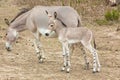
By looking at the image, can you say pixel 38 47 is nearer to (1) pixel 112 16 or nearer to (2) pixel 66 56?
(2) pixel 66 56

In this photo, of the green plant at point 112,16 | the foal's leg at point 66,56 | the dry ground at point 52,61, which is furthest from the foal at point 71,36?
the green plant at point 112,16

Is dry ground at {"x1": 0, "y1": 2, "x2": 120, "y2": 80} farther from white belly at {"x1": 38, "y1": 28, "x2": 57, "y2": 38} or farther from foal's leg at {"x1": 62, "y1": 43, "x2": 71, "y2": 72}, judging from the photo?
white belly at {"x1": 38, "y1": 28, "x2": 57, "y2": 38}

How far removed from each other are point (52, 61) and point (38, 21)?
3.66ft

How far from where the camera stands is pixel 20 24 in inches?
435

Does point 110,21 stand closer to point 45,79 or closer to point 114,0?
point 114,0

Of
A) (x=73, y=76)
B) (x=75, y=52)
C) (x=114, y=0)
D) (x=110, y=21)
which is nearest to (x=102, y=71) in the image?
(x=73, y=76)

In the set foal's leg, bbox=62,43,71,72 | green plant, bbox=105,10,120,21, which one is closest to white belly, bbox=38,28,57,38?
foal's leg, bbox=62,43,71,72

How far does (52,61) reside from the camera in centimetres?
1094

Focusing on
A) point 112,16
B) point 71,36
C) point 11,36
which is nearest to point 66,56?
point 71,36

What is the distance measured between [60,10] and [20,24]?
4.22 ft

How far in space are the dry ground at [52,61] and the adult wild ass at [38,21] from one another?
16.6 inches

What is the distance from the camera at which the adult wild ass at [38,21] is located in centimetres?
1008

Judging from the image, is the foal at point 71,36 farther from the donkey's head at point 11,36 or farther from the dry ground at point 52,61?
the donkey's head at point 11,36

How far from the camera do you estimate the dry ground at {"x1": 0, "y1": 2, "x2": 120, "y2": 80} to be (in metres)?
9.36
